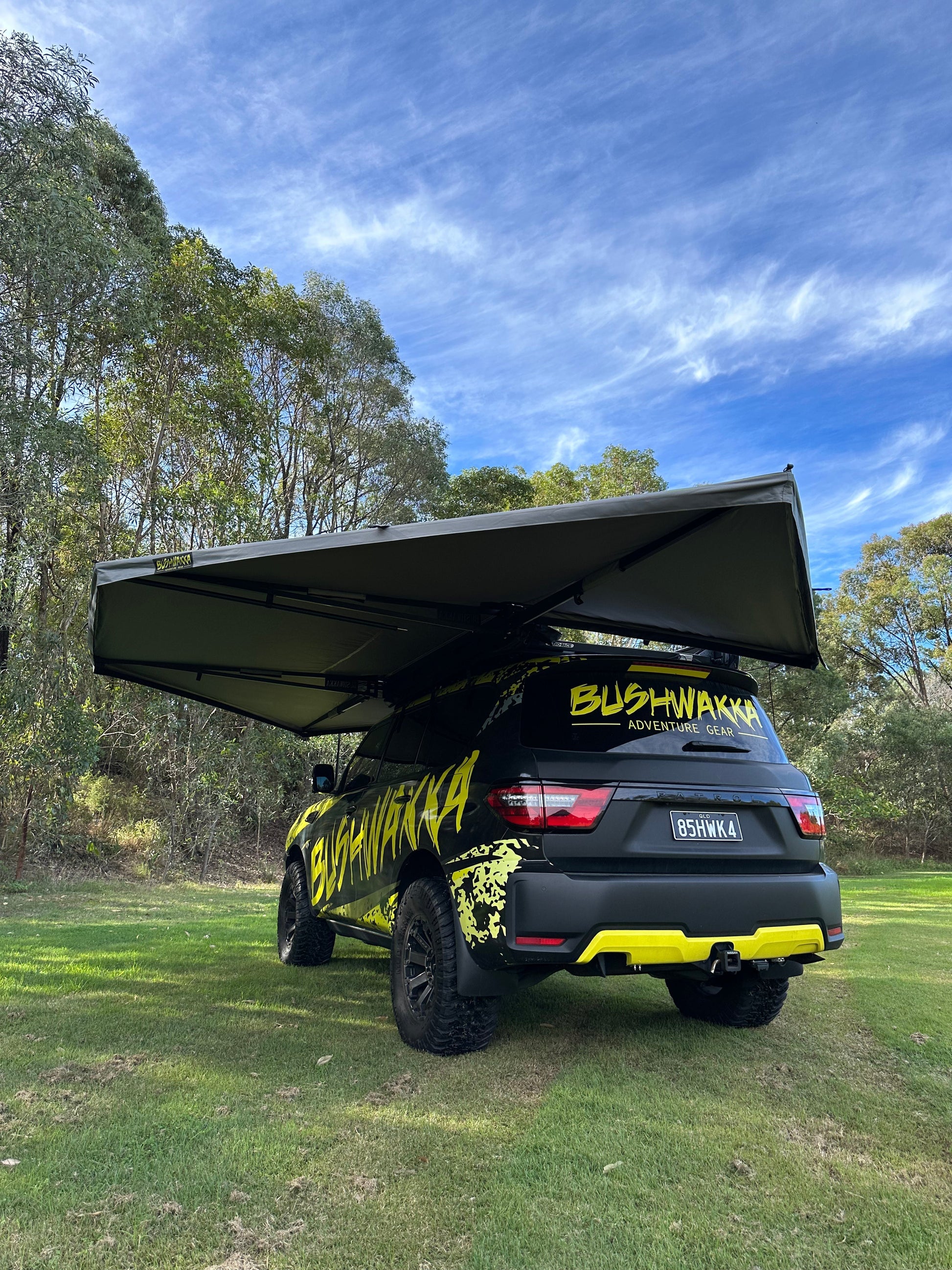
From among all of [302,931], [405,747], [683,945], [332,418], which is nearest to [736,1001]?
[683,945]

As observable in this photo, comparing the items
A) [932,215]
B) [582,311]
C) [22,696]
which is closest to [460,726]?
[22,696]

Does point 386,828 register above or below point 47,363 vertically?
below

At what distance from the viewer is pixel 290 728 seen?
7.87 meters

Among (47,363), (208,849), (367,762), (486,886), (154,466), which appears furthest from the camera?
(154,466)

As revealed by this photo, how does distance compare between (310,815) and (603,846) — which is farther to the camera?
(310,815)

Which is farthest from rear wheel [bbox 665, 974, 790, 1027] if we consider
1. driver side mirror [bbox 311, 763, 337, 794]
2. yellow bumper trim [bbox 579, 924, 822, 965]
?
driver side mirror [bbox 311, 763, 337, 794]

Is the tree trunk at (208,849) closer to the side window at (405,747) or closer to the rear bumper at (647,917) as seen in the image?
the side window at (405,747)

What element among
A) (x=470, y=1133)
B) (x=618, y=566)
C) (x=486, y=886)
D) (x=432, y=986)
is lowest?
(x=470, y=1133)

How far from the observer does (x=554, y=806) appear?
2932 mm

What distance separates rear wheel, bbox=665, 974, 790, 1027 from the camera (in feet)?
12.1

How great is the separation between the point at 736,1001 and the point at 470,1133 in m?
1.81

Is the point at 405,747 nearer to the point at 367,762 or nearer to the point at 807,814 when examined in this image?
the point at 367,762

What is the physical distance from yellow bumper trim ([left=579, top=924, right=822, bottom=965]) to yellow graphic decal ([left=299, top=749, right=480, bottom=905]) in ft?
2.55

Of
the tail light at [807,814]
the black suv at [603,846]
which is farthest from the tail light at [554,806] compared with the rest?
the tail light at [807,814]
